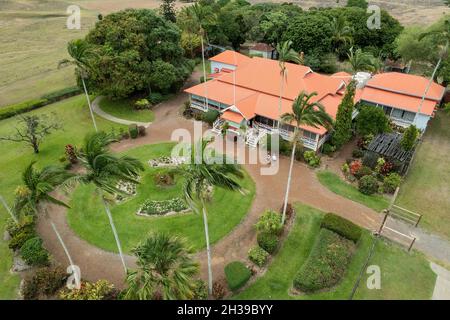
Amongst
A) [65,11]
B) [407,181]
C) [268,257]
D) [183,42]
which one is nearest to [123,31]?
[183,42]

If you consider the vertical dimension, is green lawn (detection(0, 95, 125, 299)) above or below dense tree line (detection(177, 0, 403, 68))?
below

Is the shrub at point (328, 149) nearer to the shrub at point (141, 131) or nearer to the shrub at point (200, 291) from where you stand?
the shrub at point (200, 291)

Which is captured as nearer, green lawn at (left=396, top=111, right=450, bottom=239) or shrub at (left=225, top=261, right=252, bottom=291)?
shrub at (left=225, top=261, right=252, bottom=291)

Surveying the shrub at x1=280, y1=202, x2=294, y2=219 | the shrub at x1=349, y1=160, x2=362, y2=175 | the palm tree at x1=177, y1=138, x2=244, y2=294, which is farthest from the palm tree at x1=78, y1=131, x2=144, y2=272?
the shrub at x1=349, y1=160, x2=362, y2=175

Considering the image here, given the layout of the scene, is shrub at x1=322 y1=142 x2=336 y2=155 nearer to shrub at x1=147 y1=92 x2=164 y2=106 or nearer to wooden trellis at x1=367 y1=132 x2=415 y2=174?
wooden trellis at x1=367 y1=132 x2=415 y2=174

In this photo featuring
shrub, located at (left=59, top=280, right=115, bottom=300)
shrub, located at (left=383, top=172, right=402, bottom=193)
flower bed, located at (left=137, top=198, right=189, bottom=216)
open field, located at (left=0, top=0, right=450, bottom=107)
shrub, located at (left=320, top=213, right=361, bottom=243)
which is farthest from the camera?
open field, located at (left=0, top=0, right=450, bottom=107)

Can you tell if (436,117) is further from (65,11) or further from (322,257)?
(65,11)
